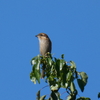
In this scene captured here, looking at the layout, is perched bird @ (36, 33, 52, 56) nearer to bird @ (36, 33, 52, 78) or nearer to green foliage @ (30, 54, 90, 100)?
bird @ (36, 33, 52, 78)

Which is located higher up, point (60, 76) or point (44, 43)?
point (44, 43)

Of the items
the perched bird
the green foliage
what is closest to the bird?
the perched bird

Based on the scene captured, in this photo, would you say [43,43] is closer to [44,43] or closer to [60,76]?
[44,43]

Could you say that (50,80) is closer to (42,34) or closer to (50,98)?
(50,98)

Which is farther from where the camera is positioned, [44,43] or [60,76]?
[44,43]

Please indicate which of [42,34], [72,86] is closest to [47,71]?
→ [72,86]

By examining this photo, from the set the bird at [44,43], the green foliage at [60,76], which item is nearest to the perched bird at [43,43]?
the bird at [44,43]

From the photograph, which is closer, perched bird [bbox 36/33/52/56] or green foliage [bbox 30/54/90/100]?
green foliage [bbox 30/54/90/100]

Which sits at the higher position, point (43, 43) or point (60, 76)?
point (43, 43)

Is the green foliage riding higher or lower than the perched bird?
lower

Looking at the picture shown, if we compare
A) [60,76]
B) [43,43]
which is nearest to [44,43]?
[43,43]

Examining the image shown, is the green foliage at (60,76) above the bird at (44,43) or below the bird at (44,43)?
below

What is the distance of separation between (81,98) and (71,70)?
19.7 inches

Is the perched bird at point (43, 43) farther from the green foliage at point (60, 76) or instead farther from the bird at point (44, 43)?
the green foliage at point (60, 76)
